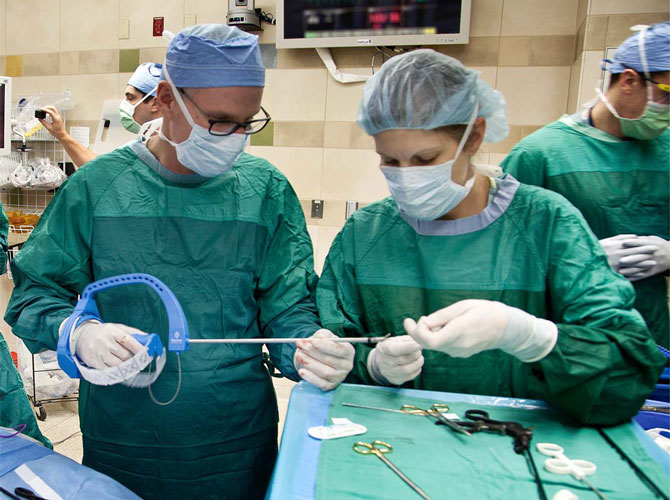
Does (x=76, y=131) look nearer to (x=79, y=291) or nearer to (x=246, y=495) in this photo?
(x=79, y=291)

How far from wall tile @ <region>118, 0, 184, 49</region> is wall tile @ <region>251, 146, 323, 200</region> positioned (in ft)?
3.76

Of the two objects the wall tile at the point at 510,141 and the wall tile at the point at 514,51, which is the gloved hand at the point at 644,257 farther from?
the wall tile at the point at 514,51

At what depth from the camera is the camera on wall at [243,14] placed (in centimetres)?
357

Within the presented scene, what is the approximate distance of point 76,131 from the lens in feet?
13.7

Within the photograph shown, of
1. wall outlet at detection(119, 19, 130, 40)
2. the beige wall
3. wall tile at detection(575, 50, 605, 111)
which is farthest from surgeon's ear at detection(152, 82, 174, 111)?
wall outlet at detection(119, 19, 130, 40)

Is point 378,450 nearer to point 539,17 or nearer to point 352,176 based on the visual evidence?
point 352,176

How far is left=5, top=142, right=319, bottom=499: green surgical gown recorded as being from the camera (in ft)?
4.43

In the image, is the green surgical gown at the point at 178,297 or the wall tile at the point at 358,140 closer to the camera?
the green surgical gown at the point at 178,297

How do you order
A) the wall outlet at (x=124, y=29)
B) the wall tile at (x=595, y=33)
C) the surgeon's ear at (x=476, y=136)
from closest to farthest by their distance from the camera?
the surgeon's ear at (x=476, y=136) → the wall tile at (x=595, y=33) → the wall outlet at (x=124, y=29)

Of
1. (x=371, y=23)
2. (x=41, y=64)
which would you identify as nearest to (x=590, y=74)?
(x=371, y=23)

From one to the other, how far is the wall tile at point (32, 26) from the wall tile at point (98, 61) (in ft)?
0.87

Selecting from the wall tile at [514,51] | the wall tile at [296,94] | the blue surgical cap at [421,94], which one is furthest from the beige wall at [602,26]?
the blue surgical cap at [421,94]

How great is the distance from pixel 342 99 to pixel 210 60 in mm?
2402

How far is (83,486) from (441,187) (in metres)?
0.96
